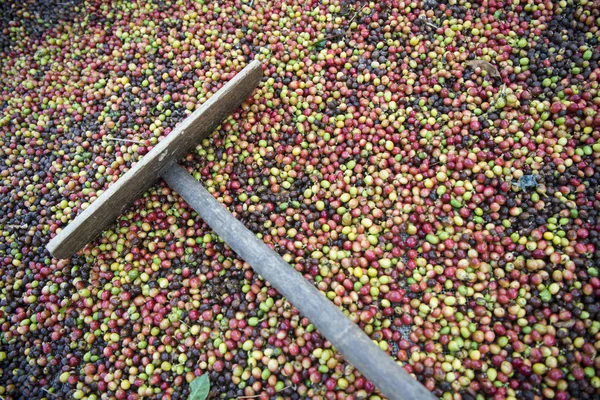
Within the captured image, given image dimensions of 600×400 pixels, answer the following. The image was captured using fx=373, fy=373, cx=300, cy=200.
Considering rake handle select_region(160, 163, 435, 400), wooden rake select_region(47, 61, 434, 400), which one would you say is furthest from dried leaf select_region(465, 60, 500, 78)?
rake handle select_region(160, 163, 435, 400)

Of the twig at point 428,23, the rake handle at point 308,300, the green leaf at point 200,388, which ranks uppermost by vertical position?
the twig at point 428,23

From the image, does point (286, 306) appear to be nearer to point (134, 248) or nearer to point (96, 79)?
point (134, 248)

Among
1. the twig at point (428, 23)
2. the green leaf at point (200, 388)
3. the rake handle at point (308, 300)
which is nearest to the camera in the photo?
the rake handle at point (308, 300)

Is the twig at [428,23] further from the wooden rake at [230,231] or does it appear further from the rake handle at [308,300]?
the rake handle at [308,300]

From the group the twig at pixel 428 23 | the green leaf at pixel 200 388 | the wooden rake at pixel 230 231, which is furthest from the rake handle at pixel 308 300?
the twig at pixel 428 23

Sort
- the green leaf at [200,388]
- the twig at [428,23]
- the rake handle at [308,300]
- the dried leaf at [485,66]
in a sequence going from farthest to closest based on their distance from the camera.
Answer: the twig at [428,23] < the dried leaf at [485,66] < the green leaf at [200,388] < the rake handle at [308,300]

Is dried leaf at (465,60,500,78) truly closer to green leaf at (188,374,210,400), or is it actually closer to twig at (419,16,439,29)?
twig at (419,16,439,29)

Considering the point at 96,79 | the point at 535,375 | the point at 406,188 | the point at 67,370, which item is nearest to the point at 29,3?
the point at 96,79
